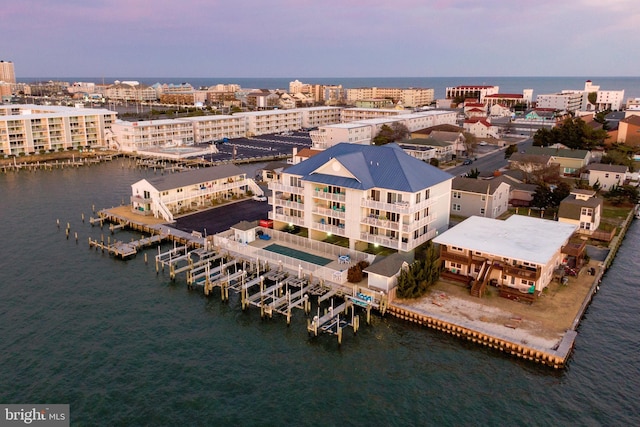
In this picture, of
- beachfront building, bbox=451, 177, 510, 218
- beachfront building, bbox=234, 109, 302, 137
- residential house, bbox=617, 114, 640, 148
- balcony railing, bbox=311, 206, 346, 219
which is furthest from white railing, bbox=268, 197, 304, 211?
beachfront building, bbox=234, 109, 302, 137

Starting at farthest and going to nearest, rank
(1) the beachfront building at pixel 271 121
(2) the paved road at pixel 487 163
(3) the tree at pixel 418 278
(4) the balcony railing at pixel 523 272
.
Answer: (1) the beachfront building at pixel 271 121, (2) the paved road at pixel 487 163, (3) the tree at pixel 418 278, (4) the balcony railing at pixel 523 272

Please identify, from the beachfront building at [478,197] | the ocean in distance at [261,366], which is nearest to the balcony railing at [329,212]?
the ocean in distance at [261,366]

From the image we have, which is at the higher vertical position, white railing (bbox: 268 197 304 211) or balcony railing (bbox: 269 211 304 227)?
white railing (bbox: 268 197 304 211)

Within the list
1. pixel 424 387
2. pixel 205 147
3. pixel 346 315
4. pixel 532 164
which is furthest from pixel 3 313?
pixel 205 147

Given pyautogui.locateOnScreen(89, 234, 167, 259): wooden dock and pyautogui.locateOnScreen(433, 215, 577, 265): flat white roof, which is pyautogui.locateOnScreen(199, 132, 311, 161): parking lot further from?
pyautogui.locateOnScreen(433, 215, 577, 265): flat white roof

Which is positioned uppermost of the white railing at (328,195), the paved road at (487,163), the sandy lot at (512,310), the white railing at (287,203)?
the white railing at (328,195)

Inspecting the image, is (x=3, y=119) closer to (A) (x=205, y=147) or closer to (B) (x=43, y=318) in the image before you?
(A) (x=205, y=147)

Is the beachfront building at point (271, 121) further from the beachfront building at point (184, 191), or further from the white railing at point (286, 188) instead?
the white railing at point (286, 188)
